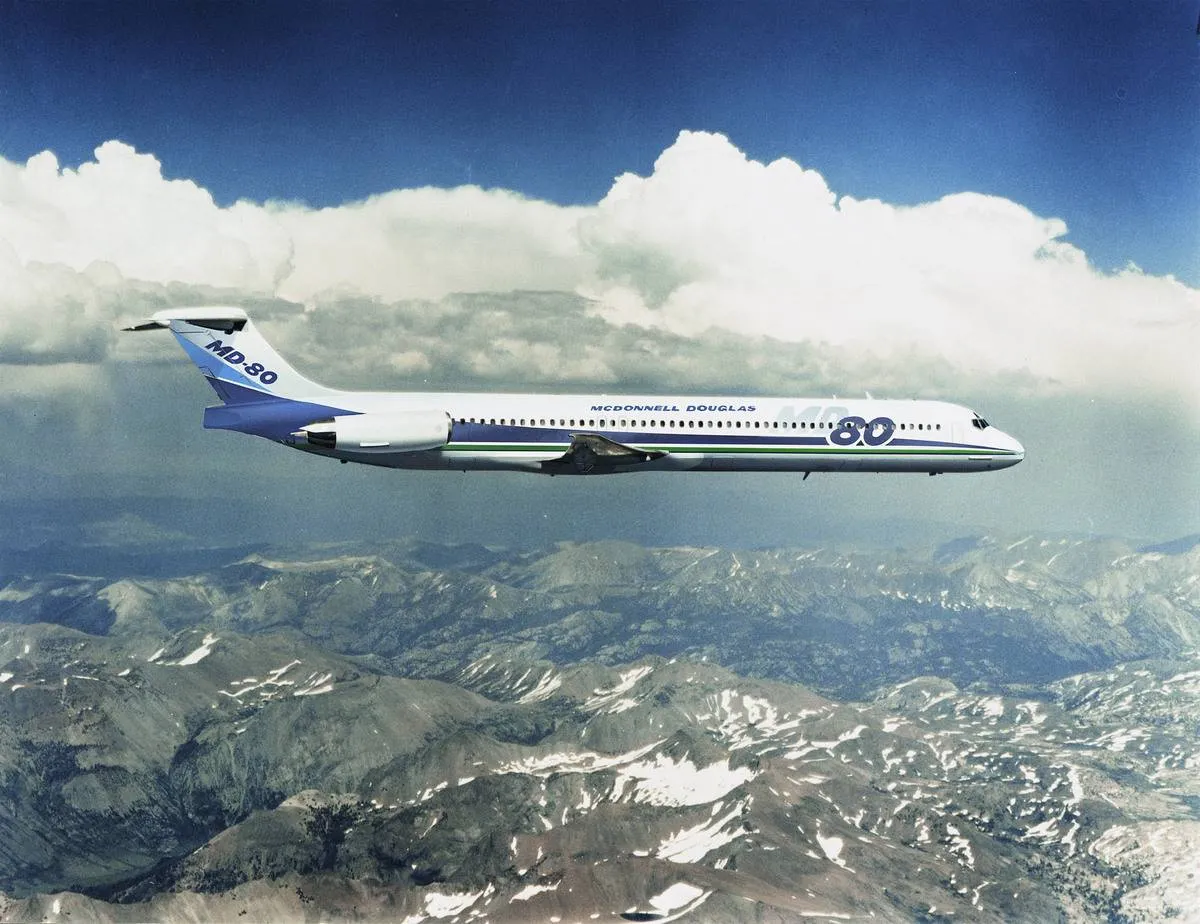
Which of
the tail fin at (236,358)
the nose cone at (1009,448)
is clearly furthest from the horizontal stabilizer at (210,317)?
the nose cone at (1009,448)

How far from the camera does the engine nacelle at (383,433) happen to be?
45.9 meters

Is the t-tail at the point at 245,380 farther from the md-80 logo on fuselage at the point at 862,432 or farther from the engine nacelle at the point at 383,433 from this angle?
the md-80 logo on fuselage at the point at 862,432

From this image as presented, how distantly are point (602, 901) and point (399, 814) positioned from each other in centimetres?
4281

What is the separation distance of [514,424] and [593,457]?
144 inches

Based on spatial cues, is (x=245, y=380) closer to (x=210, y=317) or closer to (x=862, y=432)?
(x=210, y=317)

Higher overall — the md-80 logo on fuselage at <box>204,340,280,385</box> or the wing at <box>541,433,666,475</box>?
the md-80 logo on fuselage at <box>204,340,280,385</box>

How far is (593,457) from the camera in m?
47.7

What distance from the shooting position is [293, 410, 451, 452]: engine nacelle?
45.9m

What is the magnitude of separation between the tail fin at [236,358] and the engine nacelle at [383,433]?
3.98m

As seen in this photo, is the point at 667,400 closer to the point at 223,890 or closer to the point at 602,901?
the point at 602,901

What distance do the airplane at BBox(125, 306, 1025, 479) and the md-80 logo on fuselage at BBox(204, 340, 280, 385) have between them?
44 millimetres

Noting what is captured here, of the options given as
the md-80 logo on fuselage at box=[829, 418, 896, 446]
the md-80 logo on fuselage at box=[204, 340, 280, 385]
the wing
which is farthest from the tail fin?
the md-80 logo on fuselage at box=[829, 418, 896, 446]

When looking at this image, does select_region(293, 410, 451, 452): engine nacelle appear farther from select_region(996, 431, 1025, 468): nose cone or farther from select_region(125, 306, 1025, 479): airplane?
select_region(996, 431, 1025, 468): nose cone

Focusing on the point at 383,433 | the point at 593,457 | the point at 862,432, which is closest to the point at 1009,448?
the point at 862,432
